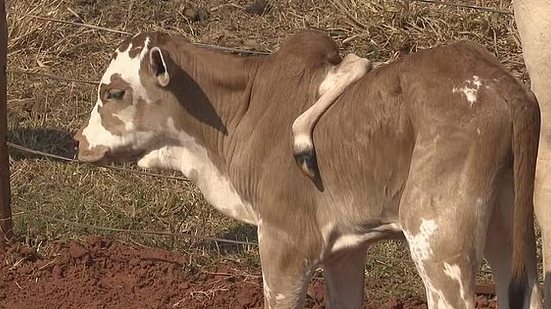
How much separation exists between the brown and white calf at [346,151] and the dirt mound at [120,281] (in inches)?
42.6

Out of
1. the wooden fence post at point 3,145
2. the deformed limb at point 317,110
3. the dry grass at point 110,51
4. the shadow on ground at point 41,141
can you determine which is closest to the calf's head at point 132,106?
the deformed limb at point 317,110

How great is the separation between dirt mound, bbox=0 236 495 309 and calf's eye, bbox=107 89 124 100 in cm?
145

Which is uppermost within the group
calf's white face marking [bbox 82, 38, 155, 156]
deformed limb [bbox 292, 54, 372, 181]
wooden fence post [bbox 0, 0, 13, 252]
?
deformed limb [bbox 292, 54, 372, 181]

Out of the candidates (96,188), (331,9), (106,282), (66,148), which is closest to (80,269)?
(106,282)

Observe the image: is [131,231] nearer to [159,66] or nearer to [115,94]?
[115,94]

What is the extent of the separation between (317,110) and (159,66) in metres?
0.73

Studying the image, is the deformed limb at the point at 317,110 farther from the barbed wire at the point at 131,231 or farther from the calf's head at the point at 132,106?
the barbed wire at the point at 131,231

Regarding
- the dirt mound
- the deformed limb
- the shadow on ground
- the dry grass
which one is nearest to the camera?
the deformed limb

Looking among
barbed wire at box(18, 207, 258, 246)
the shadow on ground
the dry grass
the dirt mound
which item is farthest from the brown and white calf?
the shadow on ground

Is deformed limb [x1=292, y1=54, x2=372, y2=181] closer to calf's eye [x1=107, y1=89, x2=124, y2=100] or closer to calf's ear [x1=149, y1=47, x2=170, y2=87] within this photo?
calf's ear [x1=149, y1=47, x2=170, y2=87]

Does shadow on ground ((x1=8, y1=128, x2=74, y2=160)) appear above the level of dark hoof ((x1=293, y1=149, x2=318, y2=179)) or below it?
below

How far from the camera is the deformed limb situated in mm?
4992

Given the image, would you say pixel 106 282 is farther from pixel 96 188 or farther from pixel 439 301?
pixel 439 301

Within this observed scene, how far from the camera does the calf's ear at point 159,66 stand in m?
5.31
